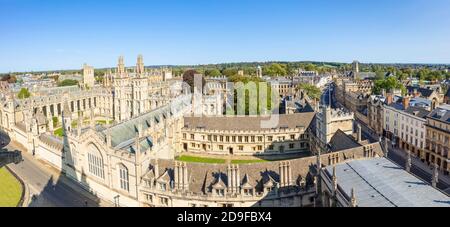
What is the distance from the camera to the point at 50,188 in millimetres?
40438

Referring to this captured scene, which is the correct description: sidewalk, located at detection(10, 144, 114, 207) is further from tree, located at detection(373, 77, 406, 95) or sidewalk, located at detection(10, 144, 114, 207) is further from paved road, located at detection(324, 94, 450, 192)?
tree, located at detection(373, 77, 406, 95)

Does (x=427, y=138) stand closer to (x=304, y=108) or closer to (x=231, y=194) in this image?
(x=304, y=108)

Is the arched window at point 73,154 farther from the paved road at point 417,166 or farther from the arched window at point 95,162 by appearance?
the paved road at point 417,166

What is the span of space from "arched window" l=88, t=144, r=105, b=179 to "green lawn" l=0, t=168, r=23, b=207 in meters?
7.95

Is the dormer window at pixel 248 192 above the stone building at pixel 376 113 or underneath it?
underneath

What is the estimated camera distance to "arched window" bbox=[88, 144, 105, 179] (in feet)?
122

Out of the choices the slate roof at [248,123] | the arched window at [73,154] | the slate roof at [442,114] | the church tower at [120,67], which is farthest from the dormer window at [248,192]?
the church tower at [120,67]

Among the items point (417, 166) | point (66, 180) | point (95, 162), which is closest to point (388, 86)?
point (417, 166)

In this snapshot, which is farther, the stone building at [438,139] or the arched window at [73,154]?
the stone building at [438,139]

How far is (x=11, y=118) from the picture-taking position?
2603 inches

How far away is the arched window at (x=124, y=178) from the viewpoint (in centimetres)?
3416

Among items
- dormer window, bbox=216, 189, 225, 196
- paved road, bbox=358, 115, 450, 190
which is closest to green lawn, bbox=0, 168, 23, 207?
dormer window, bbox=216, 189, 225, 196

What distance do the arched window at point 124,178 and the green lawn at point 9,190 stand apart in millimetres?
10735
